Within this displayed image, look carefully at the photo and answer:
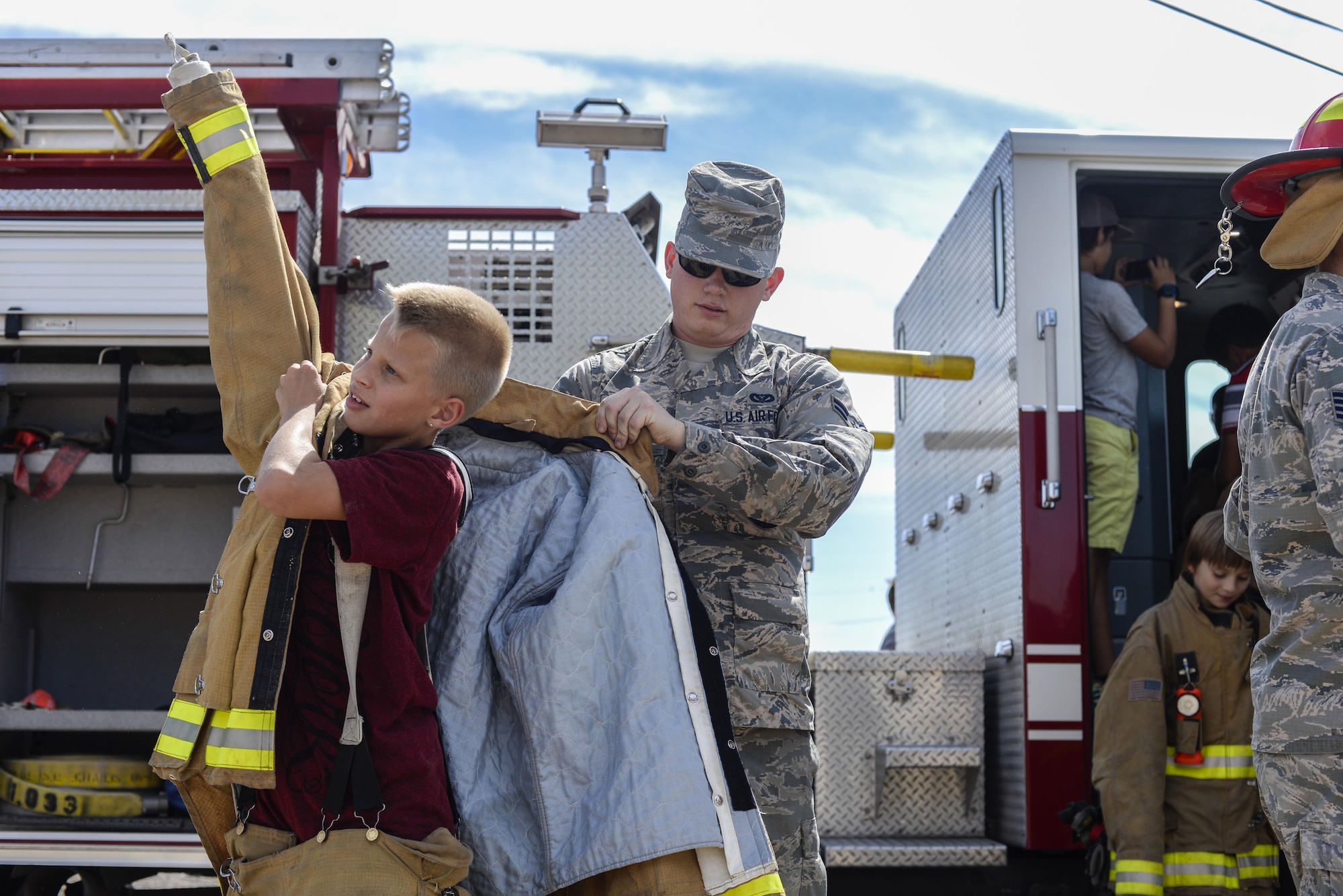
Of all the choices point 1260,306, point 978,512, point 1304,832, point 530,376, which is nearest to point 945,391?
point 978,512

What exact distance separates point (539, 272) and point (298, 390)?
8.05 ft

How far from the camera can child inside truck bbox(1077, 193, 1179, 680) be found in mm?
4621

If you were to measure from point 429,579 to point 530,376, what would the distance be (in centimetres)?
241

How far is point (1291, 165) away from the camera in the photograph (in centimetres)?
253

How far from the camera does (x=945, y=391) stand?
210 inches

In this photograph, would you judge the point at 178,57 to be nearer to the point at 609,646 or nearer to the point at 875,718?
the point at 609,646

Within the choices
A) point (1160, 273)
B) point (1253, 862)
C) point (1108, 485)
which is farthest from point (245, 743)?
point (1160, 273)

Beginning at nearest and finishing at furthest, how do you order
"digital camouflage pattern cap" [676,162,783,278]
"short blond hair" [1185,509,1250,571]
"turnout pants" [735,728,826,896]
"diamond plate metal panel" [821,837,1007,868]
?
"turnout pants" [735,728,826,896] < "digital camouflage pattern cap" [676,162,783,278] < "short blond hair" [1185,509,1250,571] < "diamond plate metal panel" [821,837,1007,868]

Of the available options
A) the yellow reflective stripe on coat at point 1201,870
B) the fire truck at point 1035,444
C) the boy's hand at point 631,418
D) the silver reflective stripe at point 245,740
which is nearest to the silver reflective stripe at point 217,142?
the boy's hand at point 631,418

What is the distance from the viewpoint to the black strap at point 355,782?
1704 mm

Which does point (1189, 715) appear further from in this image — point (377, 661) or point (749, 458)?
point (377, 661)

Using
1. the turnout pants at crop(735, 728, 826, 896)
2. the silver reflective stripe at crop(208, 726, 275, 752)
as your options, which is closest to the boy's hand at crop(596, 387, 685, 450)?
the turnout pants at crop(735, 728, 826, 896)

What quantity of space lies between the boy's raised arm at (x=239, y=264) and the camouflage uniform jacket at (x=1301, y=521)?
178cm

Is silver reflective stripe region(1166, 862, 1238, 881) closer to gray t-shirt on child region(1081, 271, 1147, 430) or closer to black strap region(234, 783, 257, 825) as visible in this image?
gray t-shirt on child region(1081, 271, 1147, 430)
